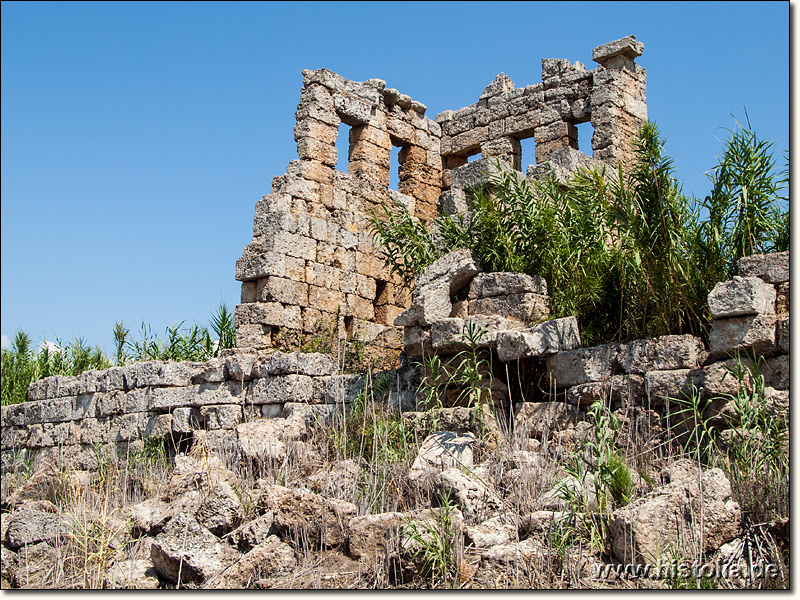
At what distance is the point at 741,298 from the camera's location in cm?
630

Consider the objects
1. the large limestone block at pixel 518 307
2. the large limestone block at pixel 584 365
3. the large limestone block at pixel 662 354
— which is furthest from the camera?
the large limestone block at pixel 518 307

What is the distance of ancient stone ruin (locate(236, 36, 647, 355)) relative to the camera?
1122cm

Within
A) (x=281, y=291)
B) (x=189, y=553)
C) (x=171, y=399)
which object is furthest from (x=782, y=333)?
(x=171, y=399)

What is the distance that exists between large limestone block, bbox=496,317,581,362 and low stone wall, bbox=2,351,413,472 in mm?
1512

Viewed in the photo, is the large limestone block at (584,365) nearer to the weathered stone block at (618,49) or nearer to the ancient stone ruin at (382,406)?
the ancient stone ruin at (382,406)

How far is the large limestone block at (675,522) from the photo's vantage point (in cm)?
486

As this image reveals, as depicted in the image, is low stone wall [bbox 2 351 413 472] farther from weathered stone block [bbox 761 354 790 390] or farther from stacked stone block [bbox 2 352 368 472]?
weathered stone block [bbox 761 354 790 390]

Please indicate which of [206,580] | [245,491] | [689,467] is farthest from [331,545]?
[689,467]

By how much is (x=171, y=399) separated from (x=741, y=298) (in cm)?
665

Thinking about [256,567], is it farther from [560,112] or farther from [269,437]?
[560,112]

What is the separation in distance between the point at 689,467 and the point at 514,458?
3.88 feet

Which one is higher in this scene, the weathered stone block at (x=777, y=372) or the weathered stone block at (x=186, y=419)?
the weathered stone block at (x=777, y=372)

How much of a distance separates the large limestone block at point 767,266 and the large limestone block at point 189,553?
4.15 m

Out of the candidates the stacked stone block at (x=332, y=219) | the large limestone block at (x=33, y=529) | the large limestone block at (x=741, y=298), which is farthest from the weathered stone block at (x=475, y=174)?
the large limestone block at (x=33, y=529)
